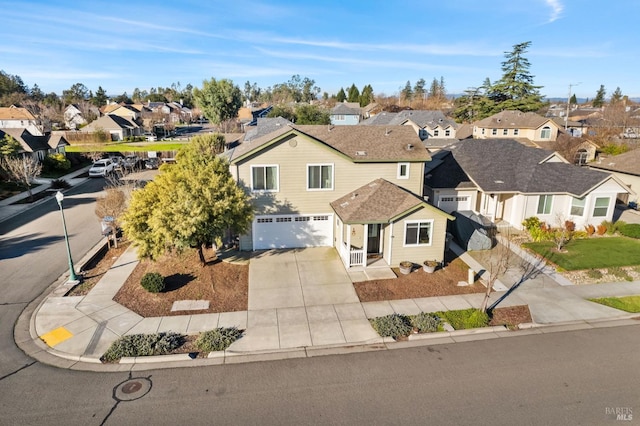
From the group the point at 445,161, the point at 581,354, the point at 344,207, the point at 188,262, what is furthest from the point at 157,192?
the point at 445,161

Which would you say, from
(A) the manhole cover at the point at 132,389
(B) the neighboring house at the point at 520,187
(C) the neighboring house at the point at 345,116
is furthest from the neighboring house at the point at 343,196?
(C) the neighboring house at the point at 345,116

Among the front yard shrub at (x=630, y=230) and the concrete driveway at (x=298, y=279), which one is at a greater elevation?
the front yard shrub at (x=630, y=230)

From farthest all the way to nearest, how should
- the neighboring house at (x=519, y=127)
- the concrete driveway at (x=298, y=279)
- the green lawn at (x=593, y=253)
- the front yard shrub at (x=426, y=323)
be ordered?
the neighboring house at (x=519, y=127)
the green lawn at (x=593, y=253)
the concrete driveway at (x=298, y=279)
the front yard shrub at (x=426, y=323)

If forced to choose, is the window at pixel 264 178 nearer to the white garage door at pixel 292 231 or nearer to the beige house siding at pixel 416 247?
the white garage door at pixel 292 231

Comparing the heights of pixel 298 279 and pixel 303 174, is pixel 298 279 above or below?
below

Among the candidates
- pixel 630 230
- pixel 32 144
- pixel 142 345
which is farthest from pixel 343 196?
pixel 32 144

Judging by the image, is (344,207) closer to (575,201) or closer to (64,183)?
(575,201)
